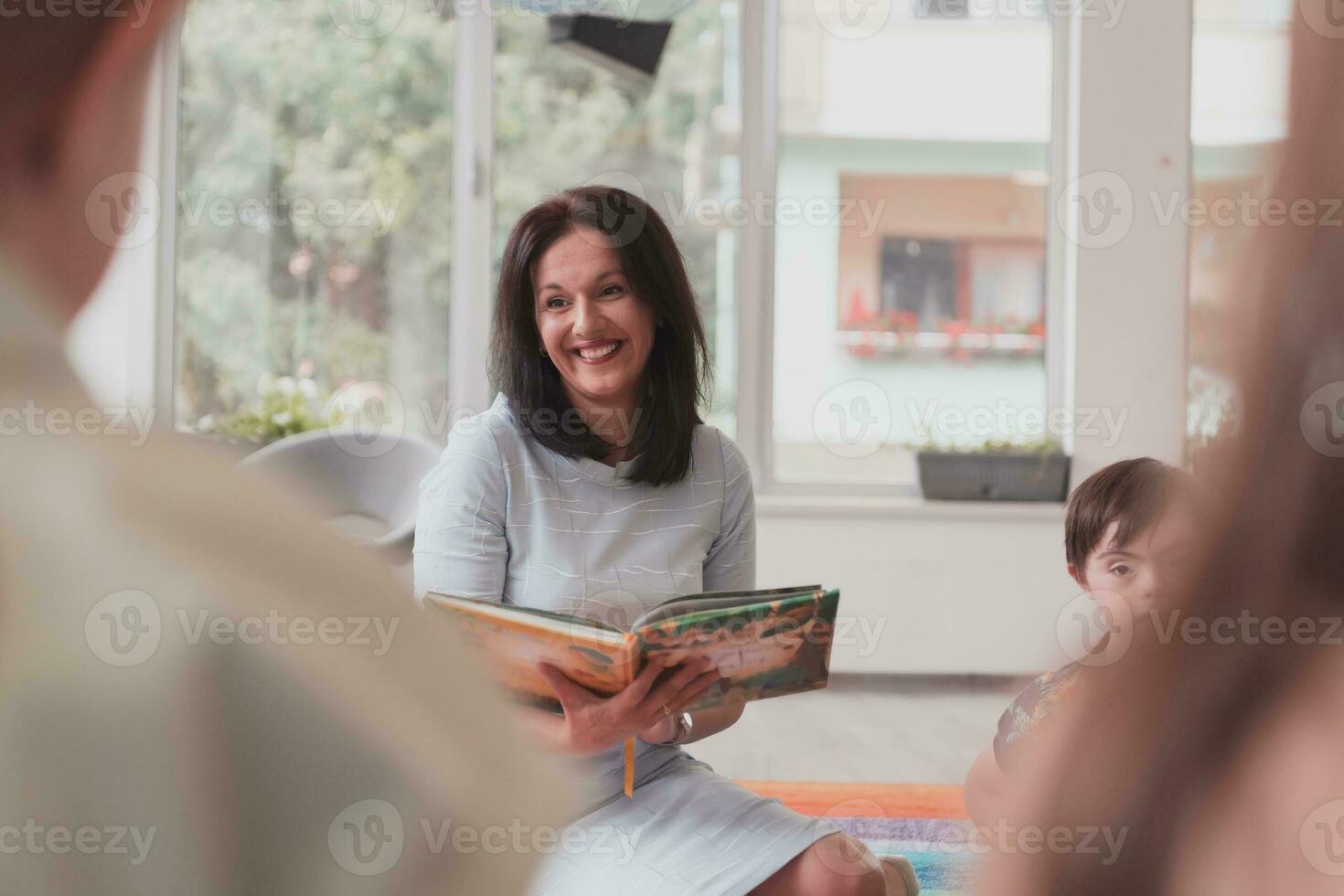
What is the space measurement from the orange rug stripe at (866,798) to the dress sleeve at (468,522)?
3.85 ft

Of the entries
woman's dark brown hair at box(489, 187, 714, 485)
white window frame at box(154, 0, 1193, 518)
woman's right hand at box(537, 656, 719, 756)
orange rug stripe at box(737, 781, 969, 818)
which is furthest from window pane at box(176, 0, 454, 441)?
woman's right hand at box(537, 656, 719, 756)

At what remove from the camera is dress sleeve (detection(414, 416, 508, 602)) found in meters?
1.43

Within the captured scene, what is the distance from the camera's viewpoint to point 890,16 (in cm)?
420

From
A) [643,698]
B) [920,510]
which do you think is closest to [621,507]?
[643,698]

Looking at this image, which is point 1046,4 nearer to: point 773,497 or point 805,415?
point 805,415

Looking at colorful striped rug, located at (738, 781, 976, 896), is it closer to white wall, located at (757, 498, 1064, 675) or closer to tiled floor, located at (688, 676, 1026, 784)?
tiled floor, located at (688, 676, 1026, 784)

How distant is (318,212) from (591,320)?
2.97 m

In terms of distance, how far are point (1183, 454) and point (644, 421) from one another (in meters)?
1.43

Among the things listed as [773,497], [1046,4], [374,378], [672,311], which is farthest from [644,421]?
[1046,4]

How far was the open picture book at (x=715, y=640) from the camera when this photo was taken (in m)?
1.02

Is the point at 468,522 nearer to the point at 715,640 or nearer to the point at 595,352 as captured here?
the point at 595,352

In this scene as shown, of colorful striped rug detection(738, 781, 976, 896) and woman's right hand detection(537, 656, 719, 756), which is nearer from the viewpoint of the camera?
woman's right hand detection(537, 656, 719, 756)

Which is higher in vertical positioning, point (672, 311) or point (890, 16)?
point (890, 16)

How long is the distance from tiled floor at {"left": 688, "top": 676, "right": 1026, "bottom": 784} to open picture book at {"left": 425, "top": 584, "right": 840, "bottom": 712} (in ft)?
4.53
